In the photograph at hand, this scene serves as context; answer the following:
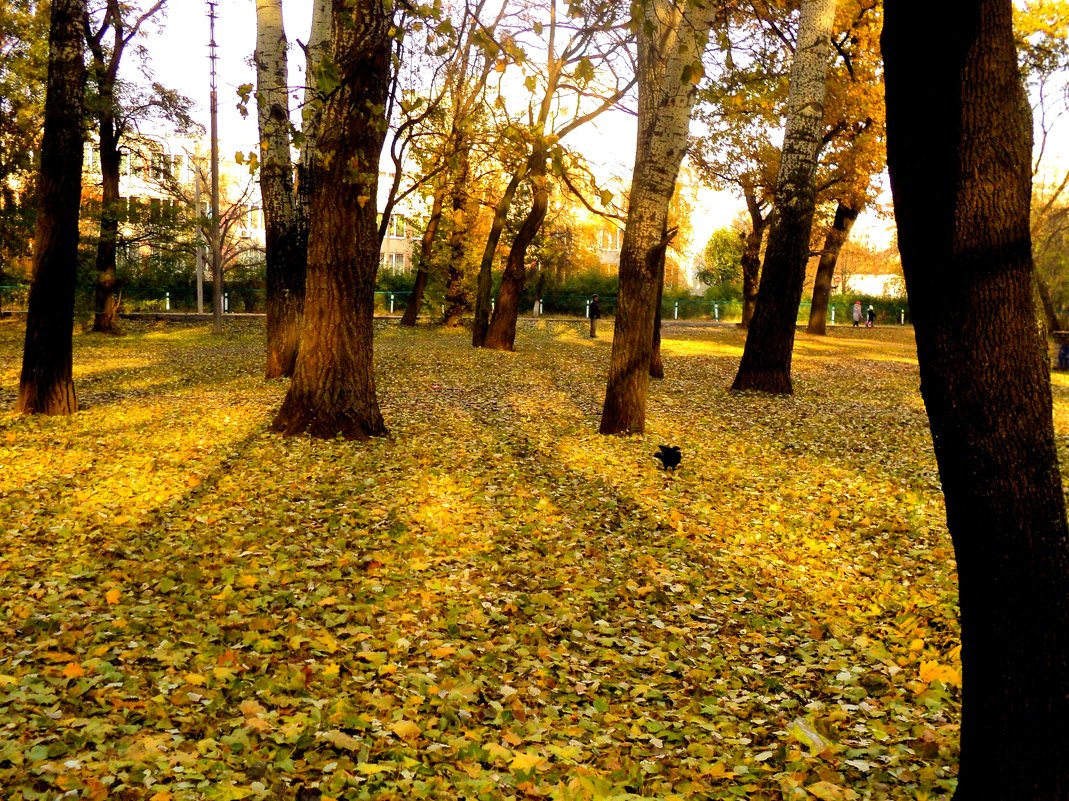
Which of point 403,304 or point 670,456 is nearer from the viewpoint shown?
point 670,456

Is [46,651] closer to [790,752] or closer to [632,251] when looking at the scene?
[790,752]

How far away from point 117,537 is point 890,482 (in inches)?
290

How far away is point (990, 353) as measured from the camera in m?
2.88

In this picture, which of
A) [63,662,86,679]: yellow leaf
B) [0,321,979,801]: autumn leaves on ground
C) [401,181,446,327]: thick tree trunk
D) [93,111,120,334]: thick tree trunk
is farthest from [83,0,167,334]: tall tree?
[63,662,86,679]: yellow leaf

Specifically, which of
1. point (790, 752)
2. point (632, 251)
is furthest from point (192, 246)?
point (790, 752)

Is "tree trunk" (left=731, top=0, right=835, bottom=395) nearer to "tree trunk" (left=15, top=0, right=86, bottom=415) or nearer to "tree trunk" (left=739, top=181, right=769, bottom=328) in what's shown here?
"tree trunk" (left=15, top=0, right=86, bottom=415)

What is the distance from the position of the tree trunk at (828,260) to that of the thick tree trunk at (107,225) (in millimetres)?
23532

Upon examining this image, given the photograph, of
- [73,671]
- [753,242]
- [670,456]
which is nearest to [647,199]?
[670,456]

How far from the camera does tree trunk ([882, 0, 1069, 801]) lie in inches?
110

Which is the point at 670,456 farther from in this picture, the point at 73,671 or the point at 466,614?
the point at 73,671

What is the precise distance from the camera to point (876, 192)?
29.7 metres

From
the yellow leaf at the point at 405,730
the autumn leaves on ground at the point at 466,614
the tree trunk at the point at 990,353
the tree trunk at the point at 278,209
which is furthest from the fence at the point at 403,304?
the tree trunk at the point at 990,353

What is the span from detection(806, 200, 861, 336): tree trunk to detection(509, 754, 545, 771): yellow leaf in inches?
1164

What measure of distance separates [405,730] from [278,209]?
37.7ft
